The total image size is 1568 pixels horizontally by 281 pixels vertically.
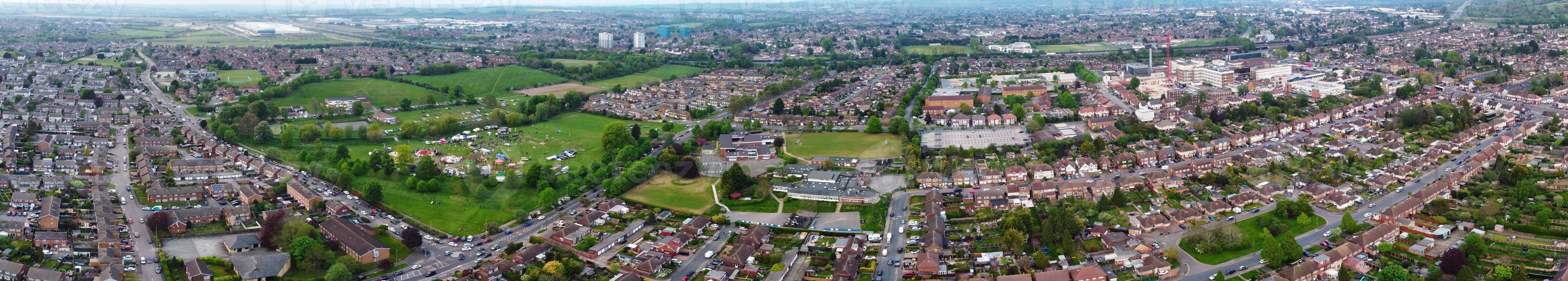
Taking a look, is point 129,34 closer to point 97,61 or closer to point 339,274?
point 97,61

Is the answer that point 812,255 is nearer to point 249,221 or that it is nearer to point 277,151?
point 249,221

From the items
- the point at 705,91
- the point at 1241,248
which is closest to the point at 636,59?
the point at 705,91

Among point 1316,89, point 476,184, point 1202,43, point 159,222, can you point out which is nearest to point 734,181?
point 476,184

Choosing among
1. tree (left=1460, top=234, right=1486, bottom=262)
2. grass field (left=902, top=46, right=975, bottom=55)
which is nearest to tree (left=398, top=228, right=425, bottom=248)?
tree (left=1460, top=234, right=1486, bottom=262)

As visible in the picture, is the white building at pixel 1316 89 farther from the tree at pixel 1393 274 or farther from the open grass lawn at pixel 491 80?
the open grass lawn at pixel 491 80

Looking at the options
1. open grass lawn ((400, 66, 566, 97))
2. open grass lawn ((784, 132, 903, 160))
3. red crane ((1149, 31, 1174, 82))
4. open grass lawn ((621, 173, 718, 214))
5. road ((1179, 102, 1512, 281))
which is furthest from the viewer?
open grass lawn ((400, 66, 566, 97))

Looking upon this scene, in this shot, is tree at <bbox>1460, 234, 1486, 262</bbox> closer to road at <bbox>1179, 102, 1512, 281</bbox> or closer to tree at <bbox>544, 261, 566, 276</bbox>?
road at <bbox>1179, 102, 1512, 281</bbox>
